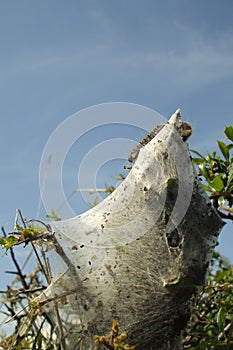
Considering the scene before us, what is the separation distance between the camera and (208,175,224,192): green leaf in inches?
111

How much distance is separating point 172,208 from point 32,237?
30.3 inches

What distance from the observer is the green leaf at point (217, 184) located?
9.25 feet

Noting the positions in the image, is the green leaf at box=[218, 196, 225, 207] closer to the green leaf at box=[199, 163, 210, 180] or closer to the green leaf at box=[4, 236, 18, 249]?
the green leaf at box=[199, 163, 210, 180]

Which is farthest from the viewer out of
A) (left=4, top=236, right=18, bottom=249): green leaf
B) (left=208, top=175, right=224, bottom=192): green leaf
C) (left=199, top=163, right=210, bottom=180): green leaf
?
(left=199, top=163, right=210, bottom=180): green leaf

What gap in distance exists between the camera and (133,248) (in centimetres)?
273

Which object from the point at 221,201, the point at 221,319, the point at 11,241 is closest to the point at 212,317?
the point at 221,319

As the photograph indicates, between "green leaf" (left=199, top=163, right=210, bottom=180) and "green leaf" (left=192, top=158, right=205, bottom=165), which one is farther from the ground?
"green leaf" (left=192, top=158, right=205, bottom=165)

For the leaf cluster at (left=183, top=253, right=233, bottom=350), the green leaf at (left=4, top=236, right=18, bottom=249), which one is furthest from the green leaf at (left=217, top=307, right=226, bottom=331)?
the green leaf at (left=4, top=236, right=18, bottom=249)

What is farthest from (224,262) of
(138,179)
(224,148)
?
(138,179)

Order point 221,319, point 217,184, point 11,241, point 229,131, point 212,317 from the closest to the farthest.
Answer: point 11,241
point 217,184
point 221,319
point 229,131
point 212,317

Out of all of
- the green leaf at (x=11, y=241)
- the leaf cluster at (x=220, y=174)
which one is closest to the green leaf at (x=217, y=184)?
the leaf cluster at (x=220, y=174)

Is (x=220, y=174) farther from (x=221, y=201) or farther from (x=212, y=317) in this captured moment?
(x=212, y=317)

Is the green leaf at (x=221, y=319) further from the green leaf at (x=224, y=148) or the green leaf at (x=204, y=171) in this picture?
the green leaf at (x=224, y=148)

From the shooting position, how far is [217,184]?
284cm
